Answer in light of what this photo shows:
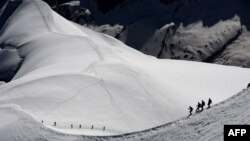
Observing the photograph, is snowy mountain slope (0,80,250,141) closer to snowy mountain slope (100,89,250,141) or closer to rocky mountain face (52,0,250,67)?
snowy mountain slope (100,89,250,141)

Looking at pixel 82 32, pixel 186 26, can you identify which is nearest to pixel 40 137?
pixel 82 32

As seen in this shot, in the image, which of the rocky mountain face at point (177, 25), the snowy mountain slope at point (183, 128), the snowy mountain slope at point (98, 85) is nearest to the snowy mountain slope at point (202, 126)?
the snowy mountain slope at point (183, 128)

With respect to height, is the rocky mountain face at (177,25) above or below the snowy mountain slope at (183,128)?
above

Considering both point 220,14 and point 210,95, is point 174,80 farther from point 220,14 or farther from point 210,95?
point 220,14

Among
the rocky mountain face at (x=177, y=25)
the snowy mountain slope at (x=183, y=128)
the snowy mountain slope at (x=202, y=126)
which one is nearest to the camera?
the snowy mountain slope at (x=202, y=126)

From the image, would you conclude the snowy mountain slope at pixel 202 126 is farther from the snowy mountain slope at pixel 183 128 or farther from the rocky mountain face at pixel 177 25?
the rocky mountain face at pixel 177 25

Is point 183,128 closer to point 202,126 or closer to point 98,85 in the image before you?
point 202,126

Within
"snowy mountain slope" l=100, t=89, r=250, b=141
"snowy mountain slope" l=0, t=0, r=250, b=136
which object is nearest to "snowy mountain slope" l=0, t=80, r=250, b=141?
"snowy mountain slope" l=100, t=89, r=250, b=141
